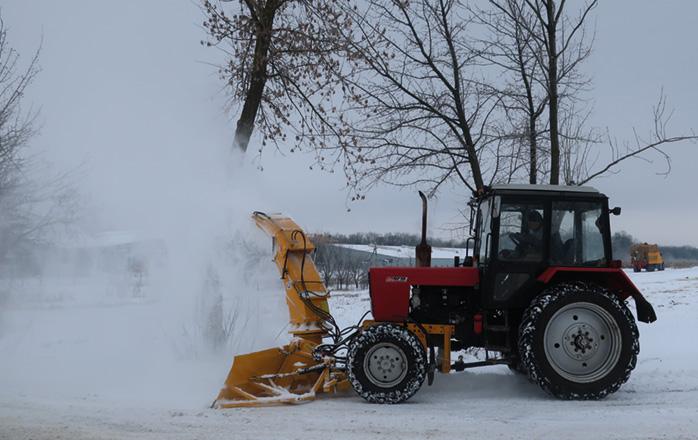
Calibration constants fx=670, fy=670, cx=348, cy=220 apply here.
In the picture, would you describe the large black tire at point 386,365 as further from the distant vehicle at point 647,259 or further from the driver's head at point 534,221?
the distant vehicle at point 647,259

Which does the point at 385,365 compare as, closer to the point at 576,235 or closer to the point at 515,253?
the point at 515,253

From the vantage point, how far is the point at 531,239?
24.3ft

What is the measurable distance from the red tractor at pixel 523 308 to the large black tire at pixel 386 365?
0.4 inches

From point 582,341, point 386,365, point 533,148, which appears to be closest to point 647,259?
point 533,148

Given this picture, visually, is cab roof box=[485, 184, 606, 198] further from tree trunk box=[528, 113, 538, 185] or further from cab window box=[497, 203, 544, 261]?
tree trunk box=[528, 113, 538, 185]

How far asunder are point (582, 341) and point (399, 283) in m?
2.06

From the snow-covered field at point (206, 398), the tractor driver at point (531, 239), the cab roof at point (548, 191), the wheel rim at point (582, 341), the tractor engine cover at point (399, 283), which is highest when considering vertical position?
the cab roof at point (548, 191)

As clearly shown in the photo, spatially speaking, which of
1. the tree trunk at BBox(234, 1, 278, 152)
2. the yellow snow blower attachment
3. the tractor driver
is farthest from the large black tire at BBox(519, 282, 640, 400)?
the tree trunk at BBox(234, 1, 278, 152)

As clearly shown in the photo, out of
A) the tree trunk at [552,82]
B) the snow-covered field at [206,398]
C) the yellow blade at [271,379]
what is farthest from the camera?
the tree trunk at [552,82]

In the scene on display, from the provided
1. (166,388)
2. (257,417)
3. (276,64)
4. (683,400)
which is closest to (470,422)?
(257,417)

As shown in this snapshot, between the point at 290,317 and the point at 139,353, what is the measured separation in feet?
9.73

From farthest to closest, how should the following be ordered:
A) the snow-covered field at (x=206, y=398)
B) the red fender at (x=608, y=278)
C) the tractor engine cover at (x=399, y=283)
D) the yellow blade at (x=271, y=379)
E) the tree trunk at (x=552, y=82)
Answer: the tree trunk at (x=552, y=82)
the tractor engine cover at (x=399, y=283)
the red fender at (x=608, y=278)
the yellow blade at (x=271, y=379)
the snow-covered field at (x=206, y=398)

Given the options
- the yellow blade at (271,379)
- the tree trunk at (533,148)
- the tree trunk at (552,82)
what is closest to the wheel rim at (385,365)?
the yellow blade at (271,379)

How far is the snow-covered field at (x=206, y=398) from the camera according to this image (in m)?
5.75
